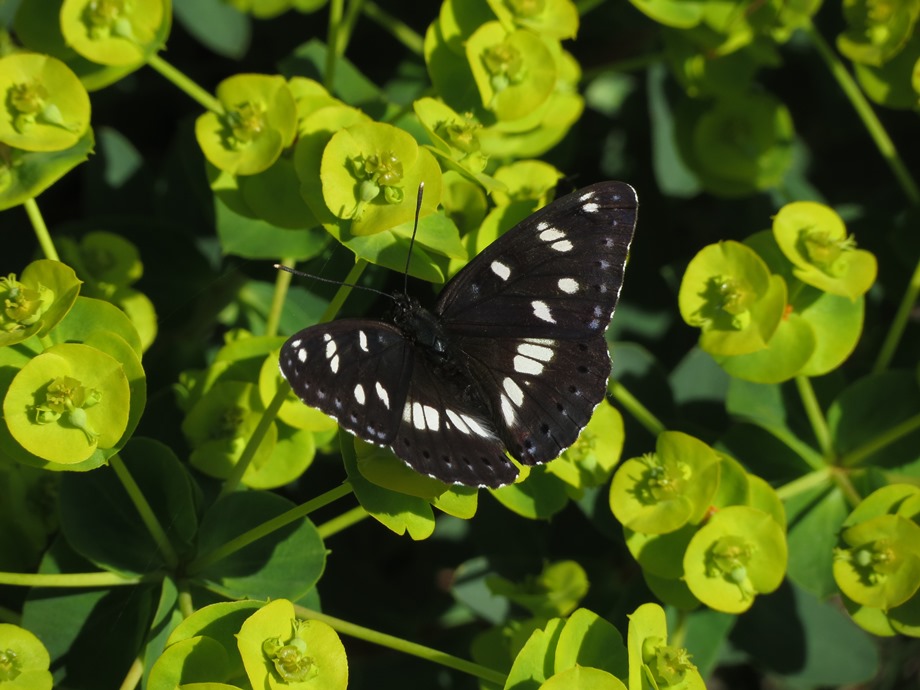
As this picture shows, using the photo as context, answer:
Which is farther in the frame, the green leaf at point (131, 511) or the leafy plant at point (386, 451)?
the green leaf at point (131, 511)

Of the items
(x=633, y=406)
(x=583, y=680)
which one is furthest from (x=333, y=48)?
(x=583, y=680)

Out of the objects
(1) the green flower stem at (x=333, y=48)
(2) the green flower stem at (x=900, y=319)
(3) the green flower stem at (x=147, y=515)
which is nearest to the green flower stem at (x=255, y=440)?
(3) the green flower stem at (x=147, y=515)

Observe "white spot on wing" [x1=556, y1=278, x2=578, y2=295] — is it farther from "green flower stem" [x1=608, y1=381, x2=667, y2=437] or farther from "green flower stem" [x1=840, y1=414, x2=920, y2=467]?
"green flower stem" [x1=840, y1=414, x2=920, y2=467]

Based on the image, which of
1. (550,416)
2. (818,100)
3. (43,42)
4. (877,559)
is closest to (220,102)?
(43,42)

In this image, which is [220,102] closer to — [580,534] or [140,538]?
[140,538]

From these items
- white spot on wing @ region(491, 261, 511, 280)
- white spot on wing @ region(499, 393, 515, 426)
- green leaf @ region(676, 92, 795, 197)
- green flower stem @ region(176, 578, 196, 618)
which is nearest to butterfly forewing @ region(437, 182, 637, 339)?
white spot on wing @ region(491, 261, 511, 280)

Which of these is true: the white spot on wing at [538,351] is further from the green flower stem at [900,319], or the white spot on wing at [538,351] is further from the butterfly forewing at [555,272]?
the green flower stem at [900,319]
